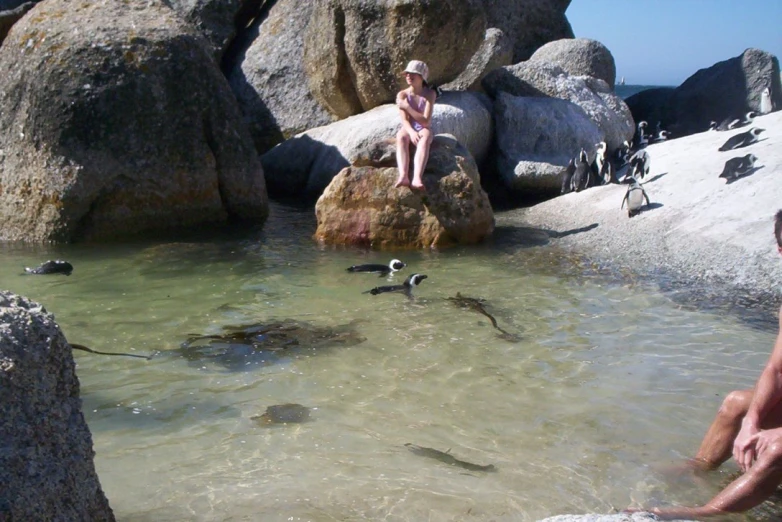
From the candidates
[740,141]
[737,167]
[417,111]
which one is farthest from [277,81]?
[737,167]

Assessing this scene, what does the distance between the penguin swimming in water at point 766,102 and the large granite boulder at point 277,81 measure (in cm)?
882

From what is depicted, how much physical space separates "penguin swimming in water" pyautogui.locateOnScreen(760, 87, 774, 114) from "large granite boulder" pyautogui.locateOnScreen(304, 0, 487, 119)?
761 centimetres

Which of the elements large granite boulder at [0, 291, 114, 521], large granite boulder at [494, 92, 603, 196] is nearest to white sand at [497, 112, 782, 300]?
large granite boulder at [494, 92, 603, 196]

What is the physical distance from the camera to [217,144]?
10.2 metres

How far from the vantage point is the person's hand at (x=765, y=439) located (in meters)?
3.24

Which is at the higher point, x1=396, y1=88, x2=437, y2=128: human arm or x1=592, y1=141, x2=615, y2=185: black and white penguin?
x1=396, y1=88, x2=437, y2=128: human arm

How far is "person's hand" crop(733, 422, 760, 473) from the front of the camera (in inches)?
131

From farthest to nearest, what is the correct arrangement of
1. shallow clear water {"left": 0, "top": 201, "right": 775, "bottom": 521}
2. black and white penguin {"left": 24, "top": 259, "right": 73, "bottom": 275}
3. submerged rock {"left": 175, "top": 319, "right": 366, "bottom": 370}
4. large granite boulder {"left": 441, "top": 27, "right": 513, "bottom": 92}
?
large granite boulder {"left": 441, "top": 27, "right": 513, "bottom": 92}
black and white penguin {"left": 24, "top": 259, "right": 73, "bottom": 275}
submerged rock {"left": 175, "top": 319, "right": 366, "bottom": 370}
shallow clear water {"left": 0, "top": 201, "right": 775, "bottom": 521}

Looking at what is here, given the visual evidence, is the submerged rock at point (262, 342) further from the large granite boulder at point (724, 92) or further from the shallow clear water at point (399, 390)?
the large granite boulder at point (724, 92)

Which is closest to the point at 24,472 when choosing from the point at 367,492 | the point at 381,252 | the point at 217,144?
the point at 367,492

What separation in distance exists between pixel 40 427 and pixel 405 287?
5088mm

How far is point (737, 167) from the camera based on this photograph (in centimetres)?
998

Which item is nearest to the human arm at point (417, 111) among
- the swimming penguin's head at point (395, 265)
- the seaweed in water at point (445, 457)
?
the swimming penguin's head at point (395, 265)

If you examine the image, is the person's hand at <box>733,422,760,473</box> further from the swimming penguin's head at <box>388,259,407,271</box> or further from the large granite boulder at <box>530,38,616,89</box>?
the large granite boulder at <box>530,38,616,89</box>
